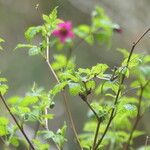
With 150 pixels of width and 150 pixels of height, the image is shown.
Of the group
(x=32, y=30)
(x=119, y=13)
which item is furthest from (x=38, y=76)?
(x=32, y=30)

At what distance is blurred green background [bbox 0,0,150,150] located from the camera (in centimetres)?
428

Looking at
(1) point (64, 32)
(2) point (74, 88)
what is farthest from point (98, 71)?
(1) point (64, 32)

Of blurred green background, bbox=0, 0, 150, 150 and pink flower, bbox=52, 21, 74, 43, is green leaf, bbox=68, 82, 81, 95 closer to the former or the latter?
pink flower, bbox=52, 21, 74, 43

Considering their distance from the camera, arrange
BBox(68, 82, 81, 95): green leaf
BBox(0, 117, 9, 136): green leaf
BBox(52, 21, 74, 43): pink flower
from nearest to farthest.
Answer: BBox(68, 82, 81, 95): green leaf, BBox(0, 117, 9, 136): green leaf, BBox(52, 21, 74, 43): pink flower

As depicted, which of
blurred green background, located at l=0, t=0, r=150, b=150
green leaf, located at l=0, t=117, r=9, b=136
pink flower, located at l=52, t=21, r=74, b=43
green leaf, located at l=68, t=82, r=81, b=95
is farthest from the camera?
blurred green background, located at l=0, t=0, r=150, b=150

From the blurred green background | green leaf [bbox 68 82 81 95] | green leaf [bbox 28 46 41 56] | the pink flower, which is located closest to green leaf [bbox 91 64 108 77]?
green leaf [bbox 68 82 81 95]

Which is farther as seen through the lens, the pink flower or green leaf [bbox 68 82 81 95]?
the pink flower

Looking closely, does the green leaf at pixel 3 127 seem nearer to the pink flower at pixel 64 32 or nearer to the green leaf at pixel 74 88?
the green leaf at pixel 74 88

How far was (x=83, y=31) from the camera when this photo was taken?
1.86 m

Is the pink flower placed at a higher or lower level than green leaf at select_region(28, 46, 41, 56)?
higher

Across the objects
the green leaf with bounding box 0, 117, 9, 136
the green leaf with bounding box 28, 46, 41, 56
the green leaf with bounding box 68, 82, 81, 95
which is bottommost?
the green leaf with bounding box 0, 117, 9, 136

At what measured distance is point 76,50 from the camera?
15.4 feet

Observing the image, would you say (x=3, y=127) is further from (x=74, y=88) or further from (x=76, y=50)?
(x=76, y=50)

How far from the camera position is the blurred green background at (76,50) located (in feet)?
14.0
